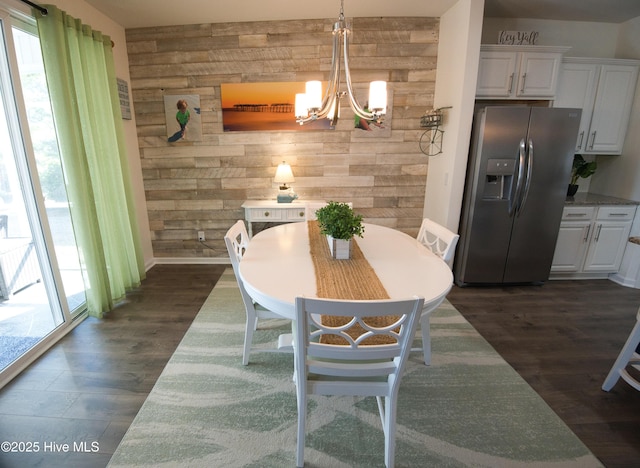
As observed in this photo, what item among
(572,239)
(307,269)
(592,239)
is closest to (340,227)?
(307,269)

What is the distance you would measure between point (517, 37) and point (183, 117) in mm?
3440

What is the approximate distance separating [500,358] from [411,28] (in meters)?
3.14

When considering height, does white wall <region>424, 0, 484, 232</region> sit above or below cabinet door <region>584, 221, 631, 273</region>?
above

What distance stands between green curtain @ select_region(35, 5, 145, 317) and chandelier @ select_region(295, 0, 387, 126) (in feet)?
5.72

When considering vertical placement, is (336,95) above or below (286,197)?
above

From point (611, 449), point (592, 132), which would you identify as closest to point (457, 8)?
point (592, 132)

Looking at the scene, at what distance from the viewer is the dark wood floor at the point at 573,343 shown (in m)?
1.56

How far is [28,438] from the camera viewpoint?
4.87 feet

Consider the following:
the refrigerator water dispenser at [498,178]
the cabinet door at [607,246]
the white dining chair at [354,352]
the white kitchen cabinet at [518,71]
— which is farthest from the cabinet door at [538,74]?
the white dining chair at [354,352]

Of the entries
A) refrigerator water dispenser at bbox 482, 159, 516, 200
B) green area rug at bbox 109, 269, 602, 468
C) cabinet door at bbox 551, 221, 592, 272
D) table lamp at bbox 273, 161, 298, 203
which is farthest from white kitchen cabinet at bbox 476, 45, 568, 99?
green area rug at bbox 109, 269, 602, 468

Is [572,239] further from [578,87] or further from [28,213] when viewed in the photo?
[28,213]

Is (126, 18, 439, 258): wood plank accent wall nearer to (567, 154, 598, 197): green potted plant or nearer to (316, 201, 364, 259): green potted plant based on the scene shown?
(567, 154, 598, 197): green potted plant

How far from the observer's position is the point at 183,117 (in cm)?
332

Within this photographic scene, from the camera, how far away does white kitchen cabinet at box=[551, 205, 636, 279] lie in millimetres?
3057
